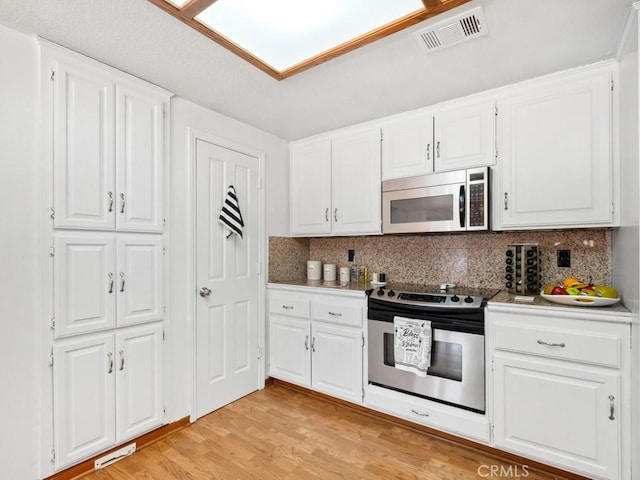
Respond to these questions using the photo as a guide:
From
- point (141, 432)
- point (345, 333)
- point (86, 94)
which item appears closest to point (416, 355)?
point (345, 333)

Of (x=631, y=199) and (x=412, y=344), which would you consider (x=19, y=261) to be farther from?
(x=631, y=199)

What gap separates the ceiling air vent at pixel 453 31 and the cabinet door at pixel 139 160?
173 centimetres

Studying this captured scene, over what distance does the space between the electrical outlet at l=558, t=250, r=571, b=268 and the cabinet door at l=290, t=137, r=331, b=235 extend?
1798mm

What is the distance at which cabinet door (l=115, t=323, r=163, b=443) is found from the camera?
6.80 ft

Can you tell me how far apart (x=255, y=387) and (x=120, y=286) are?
1.55 metres

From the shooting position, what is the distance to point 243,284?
2.93 metres

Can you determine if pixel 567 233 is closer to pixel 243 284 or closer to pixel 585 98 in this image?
pixel 585 98

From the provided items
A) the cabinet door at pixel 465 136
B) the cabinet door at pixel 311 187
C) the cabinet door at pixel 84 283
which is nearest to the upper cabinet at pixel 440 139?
the cabinet door at pixel 465 136

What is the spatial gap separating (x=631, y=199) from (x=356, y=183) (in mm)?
1806

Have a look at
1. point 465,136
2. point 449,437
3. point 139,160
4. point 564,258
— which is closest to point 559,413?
point 449,437

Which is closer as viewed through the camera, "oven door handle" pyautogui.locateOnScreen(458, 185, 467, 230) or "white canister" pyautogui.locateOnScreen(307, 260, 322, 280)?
"oven door handle" pyautogui.locateOnScreen(458, 185, 467, 230)

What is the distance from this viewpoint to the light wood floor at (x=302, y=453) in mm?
1923

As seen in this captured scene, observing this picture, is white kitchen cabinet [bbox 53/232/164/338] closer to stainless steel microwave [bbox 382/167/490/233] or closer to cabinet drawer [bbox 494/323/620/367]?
stainless steel microwave [bbox 382/167/490/233]

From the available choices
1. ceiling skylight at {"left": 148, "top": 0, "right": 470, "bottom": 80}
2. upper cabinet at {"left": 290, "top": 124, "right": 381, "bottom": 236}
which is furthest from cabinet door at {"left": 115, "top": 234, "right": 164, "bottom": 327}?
upper cabinet at {"left": 290, "top": 124, "right": 381, "bottom": 236}
